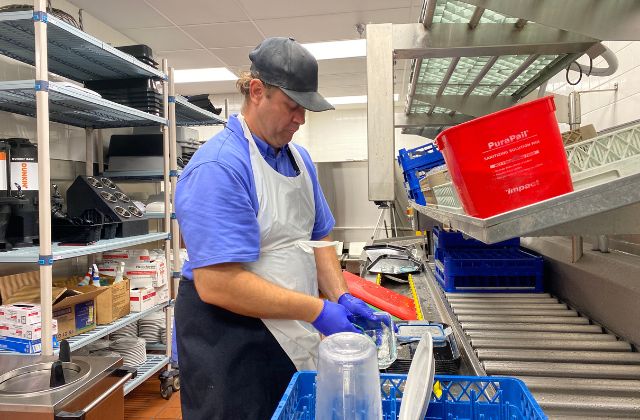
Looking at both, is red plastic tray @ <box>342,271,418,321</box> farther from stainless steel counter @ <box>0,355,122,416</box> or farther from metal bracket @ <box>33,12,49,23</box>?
metal bracket @ <box>33,12,49,23</box>

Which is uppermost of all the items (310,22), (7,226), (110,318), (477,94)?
(310,22)

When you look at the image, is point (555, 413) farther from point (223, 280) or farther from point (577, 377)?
point (223, 280)

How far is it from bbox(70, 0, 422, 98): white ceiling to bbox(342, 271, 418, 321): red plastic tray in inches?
106

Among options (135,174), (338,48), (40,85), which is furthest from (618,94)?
(338,48)

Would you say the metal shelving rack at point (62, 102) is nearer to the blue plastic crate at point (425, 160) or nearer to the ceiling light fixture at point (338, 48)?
the blue plastic crate at point (425, 160)

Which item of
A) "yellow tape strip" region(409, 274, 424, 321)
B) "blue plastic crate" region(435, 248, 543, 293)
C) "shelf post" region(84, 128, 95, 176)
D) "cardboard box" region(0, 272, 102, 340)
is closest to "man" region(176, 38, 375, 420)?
"yellow tape strip" region(409, 274, 424, 321)

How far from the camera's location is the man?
3.92 feet

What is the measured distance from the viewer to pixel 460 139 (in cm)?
70

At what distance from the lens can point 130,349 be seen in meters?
3.01

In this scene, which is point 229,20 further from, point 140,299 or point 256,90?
point 256,90

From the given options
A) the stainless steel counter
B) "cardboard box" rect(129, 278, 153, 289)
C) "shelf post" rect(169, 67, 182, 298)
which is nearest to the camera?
the stainless steel counter

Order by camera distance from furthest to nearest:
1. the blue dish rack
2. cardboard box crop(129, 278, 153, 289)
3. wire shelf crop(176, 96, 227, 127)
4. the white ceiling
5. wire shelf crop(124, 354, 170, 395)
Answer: the white ceiling < wire shelf crop(176, 96, 227, 127) < cardboard box crop(129, 278, 153, 289) < wire shelf crop(124, 354, 170, 395) < the blue dish rack

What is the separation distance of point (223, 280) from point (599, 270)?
4.22ft

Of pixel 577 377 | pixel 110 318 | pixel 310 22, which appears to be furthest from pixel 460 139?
pixel 310 22
